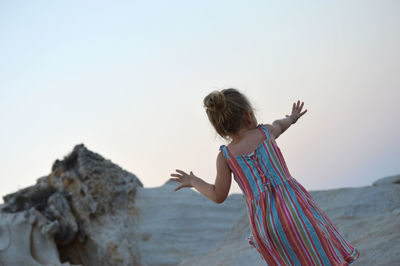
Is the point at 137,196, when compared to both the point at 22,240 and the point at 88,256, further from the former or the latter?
the point at 22,240

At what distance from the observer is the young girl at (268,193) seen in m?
2.89

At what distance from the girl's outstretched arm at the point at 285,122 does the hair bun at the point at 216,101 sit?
385 mm

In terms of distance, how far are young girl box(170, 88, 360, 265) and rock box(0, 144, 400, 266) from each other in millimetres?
3307

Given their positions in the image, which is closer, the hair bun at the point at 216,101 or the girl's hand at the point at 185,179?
the hair bun at the point at 216,101

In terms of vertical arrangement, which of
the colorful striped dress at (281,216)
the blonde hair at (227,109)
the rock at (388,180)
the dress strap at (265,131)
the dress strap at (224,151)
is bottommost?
the rock at (388,180)

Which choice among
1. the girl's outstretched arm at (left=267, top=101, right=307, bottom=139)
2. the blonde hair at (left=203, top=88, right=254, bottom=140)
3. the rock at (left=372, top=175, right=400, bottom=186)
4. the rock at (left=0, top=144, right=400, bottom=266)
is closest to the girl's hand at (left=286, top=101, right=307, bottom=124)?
the girl's outstretched arm at (left=267, top=101, right=307, bottom=139)

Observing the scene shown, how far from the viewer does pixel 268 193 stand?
2.99 metres

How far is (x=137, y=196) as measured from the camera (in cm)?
907

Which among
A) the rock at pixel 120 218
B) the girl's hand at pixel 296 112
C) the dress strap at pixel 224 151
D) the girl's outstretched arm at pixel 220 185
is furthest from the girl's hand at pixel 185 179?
the rock at pixel 120 218

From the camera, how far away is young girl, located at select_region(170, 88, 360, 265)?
2.89 m

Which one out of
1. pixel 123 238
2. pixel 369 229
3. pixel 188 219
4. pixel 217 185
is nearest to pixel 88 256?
pixel 123 238

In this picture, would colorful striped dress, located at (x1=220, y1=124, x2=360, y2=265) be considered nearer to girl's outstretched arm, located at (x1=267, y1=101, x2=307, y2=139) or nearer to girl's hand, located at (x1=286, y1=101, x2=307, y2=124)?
girl's outstretched arm, located at (x1=267, y1=101, x2=307, y2=139)

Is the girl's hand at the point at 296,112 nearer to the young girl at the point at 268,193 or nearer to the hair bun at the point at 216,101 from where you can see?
the young girl at the point at 268,193

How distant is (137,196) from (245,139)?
6.24m
